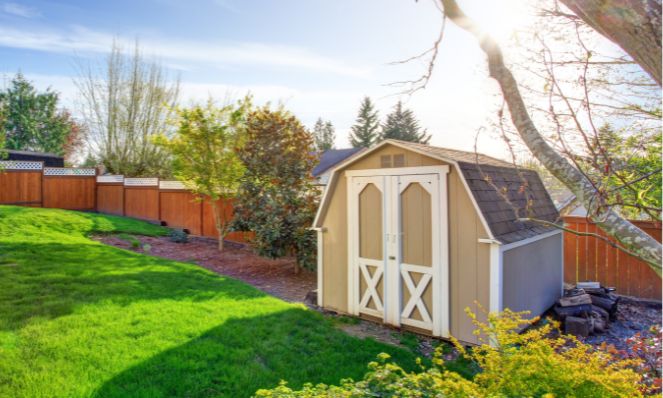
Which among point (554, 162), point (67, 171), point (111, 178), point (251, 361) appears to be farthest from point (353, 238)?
point (67, 171)

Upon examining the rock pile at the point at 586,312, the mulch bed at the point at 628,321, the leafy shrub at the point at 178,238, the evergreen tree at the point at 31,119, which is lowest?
the mulch bed at the point at 628,321

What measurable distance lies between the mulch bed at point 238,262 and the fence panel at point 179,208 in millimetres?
1033

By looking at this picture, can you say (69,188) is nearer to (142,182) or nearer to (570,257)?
(142,182)

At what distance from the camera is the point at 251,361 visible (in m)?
3.73

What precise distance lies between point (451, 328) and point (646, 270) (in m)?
4.26

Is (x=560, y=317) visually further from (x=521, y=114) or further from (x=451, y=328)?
(x=521, y=114)

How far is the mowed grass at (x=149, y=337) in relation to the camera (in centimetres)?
317

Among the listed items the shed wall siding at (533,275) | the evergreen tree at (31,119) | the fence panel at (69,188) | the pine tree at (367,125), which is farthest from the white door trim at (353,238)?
the pine tree at (367,125)

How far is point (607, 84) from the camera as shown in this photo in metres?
5.02

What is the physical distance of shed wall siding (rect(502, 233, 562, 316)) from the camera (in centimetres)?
480

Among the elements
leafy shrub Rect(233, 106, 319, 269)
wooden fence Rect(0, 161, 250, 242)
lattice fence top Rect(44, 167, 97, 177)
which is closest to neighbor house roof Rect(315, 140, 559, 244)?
leafy shrub Rect(233, 106, 319, 269)

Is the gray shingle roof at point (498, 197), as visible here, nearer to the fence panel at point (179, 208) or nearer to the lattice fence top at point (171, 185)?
the fence panel at point (179, 208)

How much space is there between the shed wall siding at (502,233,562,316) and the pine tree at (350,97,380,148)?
2786 centimetres

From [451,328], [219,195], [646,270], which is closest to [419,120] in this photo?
[219,195]
